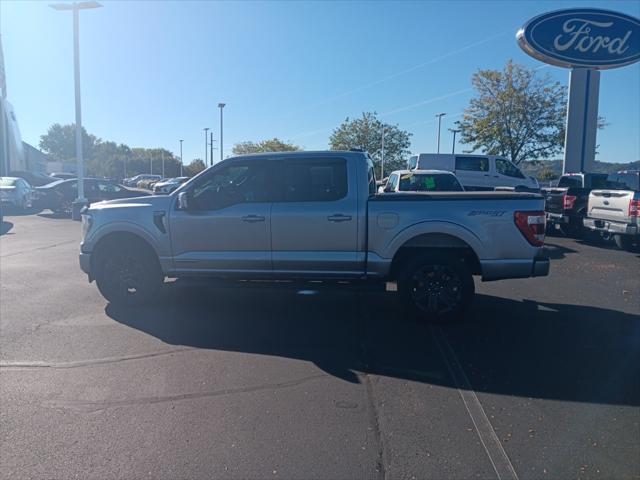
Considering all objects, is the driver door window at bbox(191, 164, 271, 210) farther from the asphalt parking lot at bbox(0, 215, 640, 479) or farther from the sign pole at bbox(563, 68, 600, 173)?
the sign pole at bbox(563, 68, 600, 173)

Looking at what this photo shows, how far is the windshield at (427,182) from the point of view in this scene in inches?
597

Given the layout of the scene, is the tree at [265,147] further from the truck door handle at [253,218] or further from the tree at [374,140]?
the truck door handle at [253,218]

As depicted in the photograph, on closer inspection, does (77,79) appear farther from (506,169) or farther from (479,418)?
(479,418)

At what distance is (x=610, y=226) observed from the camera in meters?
12.9

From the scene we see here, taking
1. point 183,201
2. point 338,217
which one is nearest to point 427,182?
point 338,217

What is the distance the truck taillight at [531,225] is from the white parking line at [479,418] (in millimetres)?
1655

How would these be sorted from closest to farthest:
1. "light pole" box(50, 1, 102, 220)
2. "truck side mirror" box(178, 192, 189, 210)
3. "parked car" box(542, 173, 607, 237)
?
1. "truck side mirror" box(178, 192, 189, 210)
2. "parked car" box(542, 173, 607, 237)
3. "light pole" box(50, 1, 102, 220)

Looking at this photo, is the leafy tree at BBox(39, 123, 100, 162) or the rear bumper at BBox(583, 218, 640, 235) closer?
the rear bumper at BBox(583, 218, 640, 235)

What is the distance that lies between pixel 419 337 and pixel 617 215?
9.06 meters

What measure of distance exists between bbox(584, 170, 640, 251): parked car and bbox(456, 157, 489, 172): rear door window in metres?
8.15

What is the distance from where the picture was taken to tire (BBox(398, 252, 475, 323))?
6.46 m

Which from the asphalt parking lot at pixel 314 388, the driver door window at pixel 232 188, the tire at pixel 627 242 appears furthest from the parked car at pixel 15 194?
the tire at pixel 627 242

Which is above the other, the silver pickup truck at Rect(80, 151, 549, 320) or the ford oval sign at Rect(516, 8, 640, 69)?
the ford oval sign at Rect(516, 8, 640, 69)

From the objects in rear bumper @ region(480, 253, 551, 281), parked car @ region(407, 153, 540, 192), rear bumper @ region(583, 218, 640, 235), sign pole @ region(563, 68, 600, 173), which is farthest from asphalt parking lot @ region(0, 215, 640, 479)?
sign pole @ region(563, 68, 600, 173)
